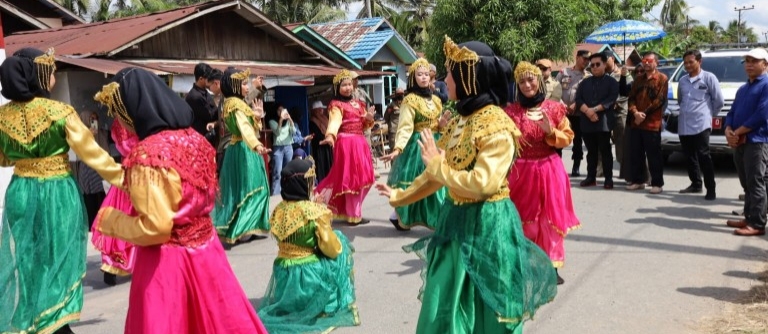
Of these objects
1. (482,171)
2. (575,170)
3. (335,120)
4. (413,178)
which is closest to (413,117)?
(413,178)

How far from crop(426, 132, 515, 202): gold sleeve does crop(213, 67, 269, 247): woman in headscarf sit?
404 cm

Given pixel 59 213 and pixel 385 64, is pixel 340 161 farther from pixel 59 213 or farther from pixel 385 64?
pixel 385 64

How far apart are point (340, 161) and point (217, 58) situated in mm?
4383

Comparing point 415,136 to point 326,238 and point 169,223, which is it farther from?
point 169,223

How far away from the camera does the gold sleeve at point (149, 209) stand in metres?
2.81

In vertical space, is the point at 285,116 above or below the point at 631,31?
below

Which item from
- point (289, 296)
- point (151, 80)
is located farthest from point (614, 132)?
point (151, 80)

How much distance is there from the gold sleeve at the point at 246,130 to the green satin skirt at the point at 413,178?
1.42 metres

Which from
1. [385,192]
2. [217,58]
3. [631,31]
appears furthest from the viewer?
[631,31]

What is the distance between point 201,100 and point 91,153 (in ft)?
12.5

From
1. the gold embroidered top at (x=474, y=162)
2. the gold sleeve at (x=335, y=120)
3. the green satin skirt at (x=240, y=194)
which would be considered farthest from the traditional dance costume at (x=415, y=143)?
the gold embroidered top at (x=474, y=162)

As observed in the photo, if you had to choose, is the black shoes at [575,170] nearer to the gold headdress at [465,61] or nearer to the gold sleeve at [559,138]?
the gold sleeve at [559,138]

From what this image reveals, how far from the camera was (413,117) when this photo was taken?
6691mm

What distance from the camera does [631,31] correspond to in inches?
619
